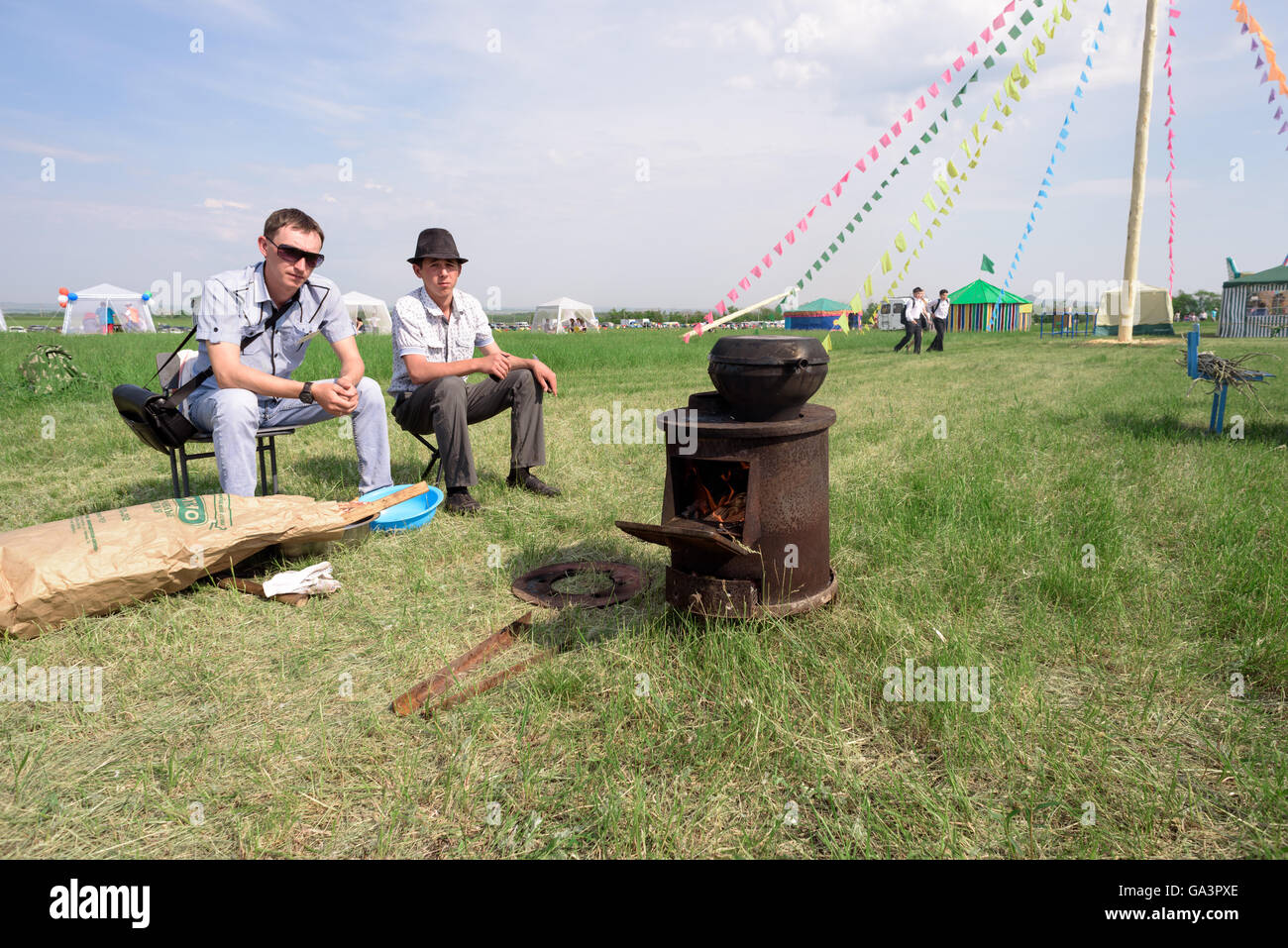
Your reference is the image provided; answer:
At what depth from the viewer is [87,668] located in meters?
2.62

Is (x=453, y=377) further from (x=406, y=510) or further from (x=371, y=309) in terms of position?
(x=371, y=309)

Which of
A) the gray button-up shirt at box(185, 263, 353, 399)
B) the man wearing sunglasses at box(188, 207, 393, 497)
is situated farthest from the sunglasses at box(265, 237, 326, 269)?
the gray button-up shirt at box(185, 263, 353, 399)

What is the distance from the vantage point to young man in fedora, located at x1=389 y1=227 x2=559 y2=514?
457 cm

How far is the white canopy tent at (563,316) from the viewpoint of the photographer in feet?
162

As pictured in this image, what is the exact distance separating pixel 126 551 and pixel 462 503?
74.2 inches

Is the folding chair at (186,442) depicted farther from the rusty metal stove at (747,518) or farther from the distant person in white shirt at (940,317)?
the distant person in white shirt at (940,317)

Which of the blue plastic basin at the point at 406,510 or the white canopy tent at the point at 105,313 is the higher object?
the white canopy tent at the point at 105,313

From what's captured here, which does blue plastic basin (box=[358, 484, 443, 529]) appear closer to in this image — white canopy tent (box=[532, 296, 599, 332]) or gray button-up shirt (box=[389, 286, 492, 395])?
gray button-up shirt (box=[389, 286, 492, 395])

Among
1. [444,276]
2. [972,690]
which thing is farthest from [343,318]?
[972,690]

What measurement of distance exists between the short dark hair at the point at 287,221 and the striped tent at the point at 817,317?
44.1 meters

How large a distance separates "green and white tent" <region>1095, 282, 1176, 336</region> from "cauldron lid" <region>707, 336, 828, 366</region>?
31394 mm

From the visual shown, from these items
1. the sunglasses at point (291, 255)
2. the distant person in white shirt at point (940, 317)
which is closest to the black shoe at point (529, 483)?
the sunglasses at point (291, 255)

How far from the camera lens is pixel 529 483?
509 centimetres

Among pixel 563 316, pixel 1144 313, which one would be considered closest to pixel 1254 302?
pixel 1144 313
